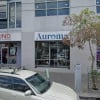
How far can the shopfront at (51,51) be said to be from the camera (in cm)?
2248

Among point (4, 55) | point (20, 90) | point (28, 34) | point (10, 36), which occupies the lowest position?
point (20, 90)

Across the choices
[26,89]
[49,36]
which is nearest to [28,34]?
[49,36]

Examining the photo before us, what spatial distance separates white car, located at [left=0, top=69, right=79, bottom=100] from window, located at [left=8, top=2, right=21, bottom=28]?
53.8 ft

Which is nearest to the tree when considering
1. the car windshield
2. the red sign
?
the car windshield

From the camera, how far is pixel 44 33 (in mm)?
22562

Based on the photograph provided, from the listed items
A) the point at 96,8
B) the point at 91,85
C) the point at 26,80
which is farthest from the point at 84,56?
the point at 26,80

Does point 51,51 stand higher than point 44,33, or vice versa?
point 44,33

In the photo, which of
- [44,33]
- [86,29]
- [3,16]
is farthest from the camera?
[3,16]

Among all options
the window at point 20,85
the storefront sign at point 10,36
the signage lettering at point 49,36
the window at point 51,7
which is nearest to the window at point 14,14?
the storefront sign at point 10,36

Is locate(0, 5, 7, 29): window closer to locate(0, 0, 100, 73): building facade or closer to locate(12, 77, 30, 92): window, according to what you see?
locate(0, 0, 100, 73): building facade

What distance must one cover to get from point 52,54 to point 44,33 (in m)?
2.12

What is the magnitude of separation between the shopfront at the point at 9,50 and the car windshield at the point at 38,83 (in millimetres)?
15798

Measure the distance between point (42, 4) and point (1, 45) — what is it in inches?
240

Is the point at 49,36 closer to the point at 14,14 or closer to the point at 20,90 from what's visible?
the point at 14,14
